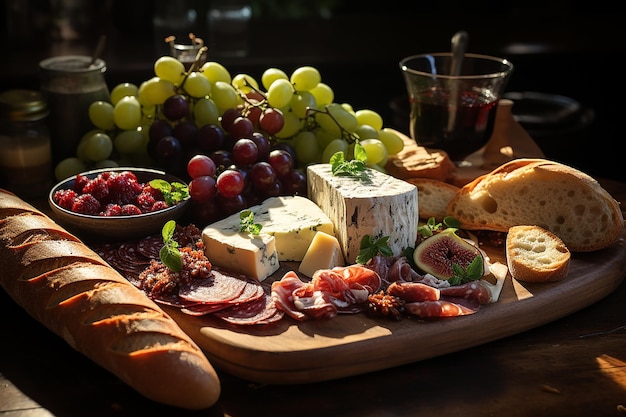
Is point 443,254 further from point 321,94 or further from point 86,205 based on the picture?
point 86,205

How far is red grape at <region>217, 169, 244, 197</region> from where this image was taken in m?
2.04

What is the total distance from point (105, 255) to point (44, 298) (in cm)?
29

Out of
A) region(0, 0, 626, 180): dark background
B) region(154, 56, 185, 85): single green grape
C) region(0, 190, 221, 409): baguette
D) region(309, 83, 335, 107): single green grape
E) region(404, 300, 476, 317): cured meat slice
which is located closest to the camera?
region(0, 190, 221, 409): baguette

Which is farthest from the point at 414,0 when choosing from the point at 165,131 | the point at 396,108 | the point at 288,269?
the point at 288,269

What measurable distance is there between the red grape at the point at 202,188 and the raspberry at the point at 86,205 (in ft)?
0.79

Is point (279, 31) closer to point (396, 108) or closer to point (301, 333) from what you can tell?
point (396, 108)

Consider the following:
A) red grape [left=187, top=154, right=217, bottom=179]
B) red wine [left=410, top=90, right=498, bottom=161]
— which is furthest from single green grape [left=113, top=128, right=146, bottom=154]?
red wine [left=410, top=90, right=498, bottom=161]

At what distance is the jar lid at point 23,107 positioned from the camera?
2199 millimetres

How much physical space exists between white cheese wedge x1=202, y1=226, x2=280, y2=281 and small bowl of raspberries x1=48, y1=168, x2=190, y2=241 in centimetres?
16

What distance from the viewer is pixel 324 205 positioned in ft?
6.71

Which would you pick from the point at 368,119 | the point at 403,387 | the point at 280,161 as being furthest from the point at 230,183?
the point at 403,387

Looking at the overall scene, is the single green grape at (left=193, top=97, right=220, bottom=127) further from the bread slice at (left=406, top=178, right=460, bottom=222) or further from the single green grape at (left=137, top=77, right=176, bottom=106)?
the bread slice at (left=406, top=178, right=460, bottom=222)

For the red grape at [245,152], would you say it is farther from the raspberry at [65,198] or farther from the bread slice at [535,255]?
the bread slice at [535,255]

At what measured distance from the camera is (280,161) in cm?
216
